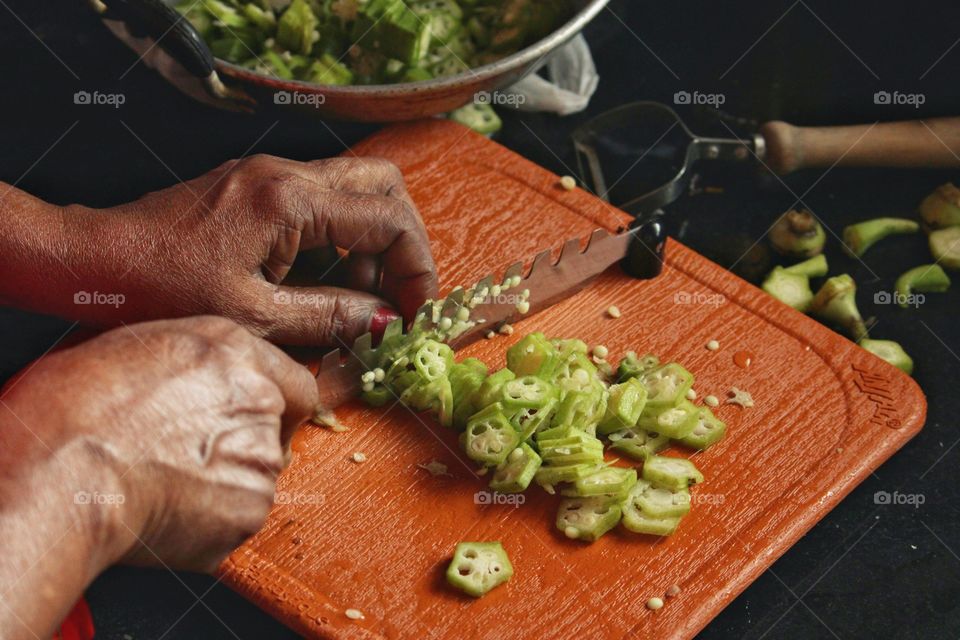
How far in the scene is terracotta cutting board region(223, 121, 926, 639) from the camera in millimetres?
2152

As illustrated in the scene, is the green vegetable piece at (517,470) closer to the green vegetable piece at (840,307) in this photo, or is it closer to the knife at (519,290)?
the knife at (519,290)

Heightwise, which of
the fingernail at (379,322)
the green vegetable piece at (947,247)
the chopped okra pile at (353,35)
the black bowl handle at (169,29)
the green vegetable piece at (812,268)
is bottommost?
the green vegetable piece at (812,268)

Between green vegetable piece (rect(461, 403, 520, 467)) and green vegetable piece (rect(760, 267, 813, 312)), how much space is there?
0.96 m

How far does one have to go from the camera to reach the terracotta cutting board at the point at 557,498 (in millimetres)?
2152

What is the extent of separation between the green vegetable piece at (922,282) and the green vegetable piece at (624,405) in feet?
3.27

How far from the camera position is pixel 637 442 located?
241 centimetres

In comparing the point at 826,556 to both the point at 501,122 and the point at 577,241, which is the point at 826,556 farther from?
the point at 501,122

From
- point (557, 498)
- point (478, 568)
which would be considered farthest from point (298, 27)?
point (478, 568)

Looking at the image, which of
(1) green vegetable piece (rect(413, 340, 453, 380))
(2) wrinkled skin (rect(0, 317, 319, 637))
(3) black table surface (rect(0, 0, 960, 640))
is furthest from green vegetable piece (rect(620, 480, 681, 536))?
(2) wrinkled skin (rect(0, 317, 319, 637))

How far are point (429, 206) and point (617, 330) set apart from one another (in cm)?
61

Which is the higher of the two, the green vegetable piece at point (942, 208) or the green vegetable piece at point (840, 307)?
the green vegetable piece at point (942, 208)

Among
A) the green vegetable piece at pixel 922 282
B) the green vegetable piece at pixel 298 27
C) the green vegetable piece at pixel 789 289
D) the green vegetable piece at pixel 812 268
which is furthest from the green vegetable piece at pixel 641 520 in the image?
the green vegetable piece at pixel 298 27

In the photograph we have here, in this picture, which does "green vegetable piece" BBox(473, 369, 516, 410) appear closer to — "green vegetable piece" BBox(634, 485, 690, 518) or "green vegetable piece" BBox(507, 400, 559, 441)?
"green vegetable piece" BBox(507, 400, 559, 441)

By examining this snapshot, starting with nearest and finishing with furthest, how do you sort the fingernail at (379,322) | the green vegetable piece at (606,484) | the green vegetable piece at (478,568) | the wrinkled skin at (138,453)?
the wrinkled skin at (138,453) → the green vegetable piece at (478,568) → the green vegetable piece at (606,484) → the fingernail at (379,322)
